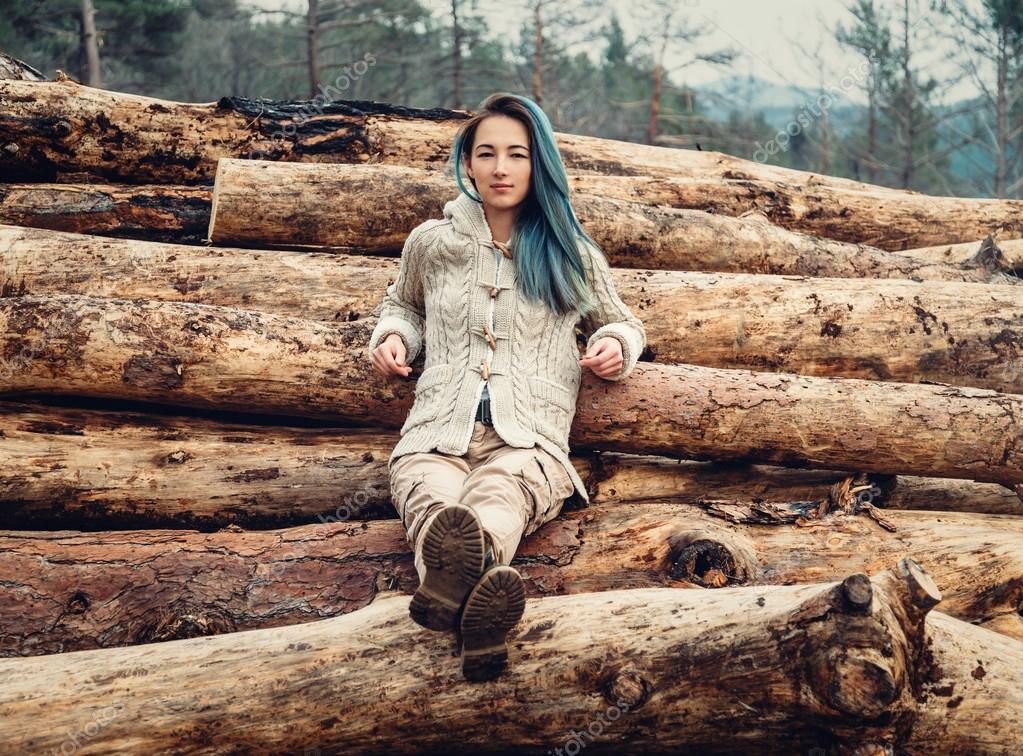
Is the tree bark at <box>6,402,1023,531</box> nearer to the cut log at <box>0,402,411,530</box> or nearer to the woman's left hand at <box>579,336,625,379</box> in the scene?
the cut log at <box>0,402,411,530</box>

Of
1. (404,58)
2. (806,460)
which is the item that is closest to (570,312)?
(806,460)

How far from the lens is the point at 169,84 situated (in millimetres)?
21281

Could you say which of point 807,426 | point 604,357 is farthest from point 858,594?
point 807,426

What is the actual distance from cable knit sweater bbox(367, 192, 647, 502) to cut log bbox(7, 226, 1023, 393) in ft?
3.40

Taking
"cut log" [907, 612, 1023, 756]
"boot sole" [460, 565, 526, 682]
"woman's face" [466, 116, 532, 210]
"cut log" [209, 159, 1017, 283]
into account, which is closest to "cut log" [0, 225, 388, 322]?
"cut log" [209, 159, 1017, 283]

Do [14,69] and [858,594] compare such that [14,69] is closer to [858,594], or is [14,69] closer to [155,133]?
[155,133]

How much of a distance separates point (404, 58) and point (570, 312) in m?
A: 23.7

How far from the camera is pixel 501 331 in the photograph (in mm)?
3201

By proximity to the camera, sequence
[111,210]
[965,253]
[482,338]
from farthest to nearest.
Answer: [965,253], [111,210], [482,338]

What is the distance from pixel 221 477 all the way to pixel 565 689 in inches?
78.9

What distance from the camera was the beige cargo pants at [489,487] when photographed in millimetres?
2635

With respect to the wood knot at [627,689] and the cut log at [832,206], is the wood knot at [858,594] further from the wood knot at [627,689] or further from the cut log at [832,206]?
the cut log at [832,206]

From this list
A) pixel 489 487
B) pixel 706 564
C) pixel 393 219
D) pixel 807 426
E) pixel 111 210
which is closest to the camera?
pixel 489 487

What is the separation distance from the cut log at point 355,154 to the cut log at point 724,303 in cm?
79
